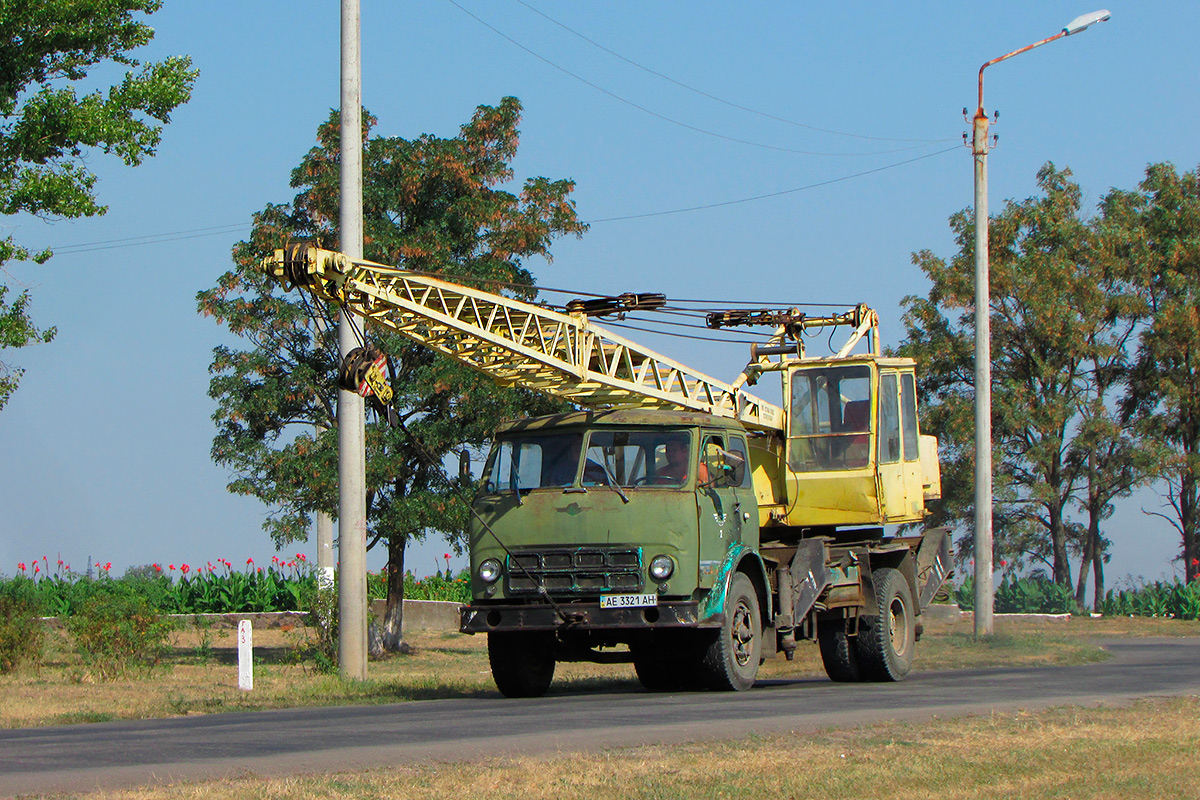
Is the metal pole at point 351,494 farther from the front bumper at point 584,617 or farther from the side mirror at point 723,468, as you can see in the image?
the side mirror at point 723,468

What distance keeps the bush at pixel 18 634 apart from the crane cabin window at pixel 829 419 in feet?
37.8

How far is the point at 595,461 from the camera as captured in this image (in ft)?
49.8

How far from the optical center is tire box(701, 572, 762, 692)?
1486 centimetres

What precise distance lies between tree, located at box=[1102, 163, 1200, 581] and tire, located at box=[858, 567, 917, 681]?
1004 inches

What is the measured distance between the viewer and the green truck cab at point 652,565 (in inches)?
574

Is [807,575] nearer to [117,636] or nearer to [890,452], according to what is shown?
[890,452]

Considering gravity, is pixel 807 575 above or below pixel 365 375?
below

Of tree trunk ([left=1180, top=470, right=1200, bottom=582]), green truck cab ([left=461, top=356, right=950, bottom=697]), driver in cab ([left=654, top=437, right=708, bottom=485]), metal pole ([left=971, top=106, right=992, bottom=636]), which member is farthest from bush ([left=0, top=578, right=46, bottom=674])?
tree trunk ([left=1180, top=470, right=1200, bottom=582])

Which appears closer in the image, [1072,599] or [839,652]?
[839,652]

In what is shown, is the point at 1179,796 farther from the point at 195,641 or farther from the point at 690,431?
the point at 195,641

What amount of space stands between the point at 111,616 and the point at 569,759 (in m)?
13.0

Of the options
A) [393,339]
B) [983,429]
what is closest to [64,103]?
[393,339]

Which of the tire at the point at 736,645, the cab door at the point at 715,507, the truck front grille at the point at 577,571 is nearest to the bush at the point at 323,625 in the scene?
the truck front grille at the point at 577,571

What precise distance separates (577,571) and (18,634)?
1069 centimetres
